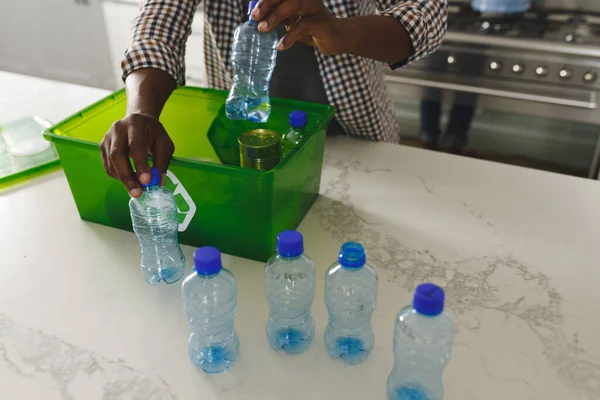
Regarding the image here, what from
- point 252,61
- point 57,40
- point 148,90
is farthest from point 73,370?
point 57,40

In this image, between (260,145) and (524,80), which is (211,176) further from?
A: (524,80)

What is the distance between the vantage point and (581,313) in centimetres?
81

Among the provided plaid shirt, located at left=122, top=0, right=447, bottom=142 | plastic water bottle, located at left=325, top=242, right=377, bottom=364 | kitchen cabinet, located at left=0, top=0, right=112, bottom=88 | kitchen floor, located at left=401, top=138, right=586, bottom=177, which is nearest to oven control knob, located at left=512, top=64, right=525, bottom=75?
kitchen floor, located at left=401, top=138, right=586, bottom=177

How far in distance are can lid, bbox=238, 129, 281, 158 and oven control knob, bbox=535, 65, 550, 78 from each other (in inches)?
47.4

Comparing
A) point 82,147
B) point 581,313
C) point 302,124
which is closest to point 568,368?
Result: point 581,313

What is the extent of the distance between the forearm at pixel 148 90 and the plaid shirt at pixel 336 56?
15mm

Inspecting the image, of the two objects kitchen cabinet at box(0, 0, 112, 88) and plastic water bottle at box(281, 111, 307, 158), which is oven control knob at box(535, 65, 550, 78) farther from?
kitchen cabinet at box(0, 0, 112, 88)

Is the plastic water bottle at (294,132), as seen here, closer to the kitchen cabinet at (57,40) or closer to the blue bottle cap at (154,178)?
the blue bottle cap at (154,178)

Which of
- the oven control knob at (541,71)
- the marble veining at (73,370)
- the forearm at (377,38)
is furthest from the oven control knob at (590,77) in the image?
the marble veining at (73,370)

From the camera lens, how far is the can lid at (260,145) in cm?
96

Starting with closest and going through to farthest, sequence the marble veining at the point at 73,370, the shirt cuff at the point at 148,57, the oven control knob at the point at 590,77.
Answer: the marble veining at the point at 73,370
the shirt cuff at the point at 148,57
the oven control knob at the point at 590,77

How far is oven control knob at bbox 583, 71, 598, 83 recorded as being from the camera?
175cm

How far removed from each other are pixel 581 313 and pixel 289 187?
1.60 ft

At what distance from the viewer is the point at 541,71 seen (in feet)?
5.93
